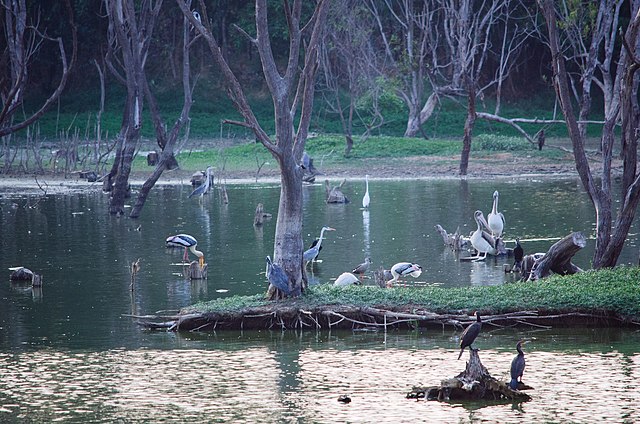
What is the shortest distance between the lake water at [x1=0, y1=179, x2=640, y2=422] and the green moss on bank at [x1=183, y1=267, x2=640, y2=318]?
0.89 ft

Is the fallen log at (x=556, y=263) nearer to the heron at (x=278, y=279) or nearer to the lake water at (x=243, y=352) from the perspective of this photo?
the lake water at (x=243, y=352)

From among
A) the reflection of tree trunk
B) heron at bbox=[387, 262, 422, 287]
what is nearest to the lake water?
heron at bbox=[387, 262, 422, 287]

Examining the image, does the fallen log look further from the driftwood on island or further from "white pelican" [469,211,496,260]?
"white pelican" [469,211,496,260]

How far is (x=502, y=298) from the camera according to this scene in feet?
37.1

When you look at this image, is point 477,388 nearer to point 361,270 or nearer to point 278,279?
point 278,279

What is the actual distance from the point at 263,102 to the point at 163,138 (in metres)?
15.8

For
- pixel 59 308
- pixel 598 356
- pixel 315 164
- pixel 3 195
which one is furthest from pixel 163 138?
pixel 598 356

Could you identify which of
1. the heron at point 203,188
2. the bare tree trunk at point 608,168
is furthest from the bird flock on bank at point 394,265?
the heron at point 203,188

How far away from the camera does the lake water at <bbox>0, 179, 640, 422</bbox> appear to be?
854 cm

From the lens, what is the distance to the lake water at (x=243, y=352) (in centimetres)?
854

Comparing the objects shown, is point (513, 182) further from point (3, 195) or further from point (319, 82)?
point (319, 82)

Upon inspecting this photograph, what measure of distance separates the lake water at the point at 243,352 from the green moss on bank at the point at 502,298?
10.7 inches

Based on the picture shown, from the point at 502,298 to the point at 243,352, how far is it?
2849mm

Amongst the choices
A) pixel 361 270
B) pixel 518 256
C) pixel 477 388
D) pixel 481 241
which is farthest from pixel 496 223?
pixel 477 388
